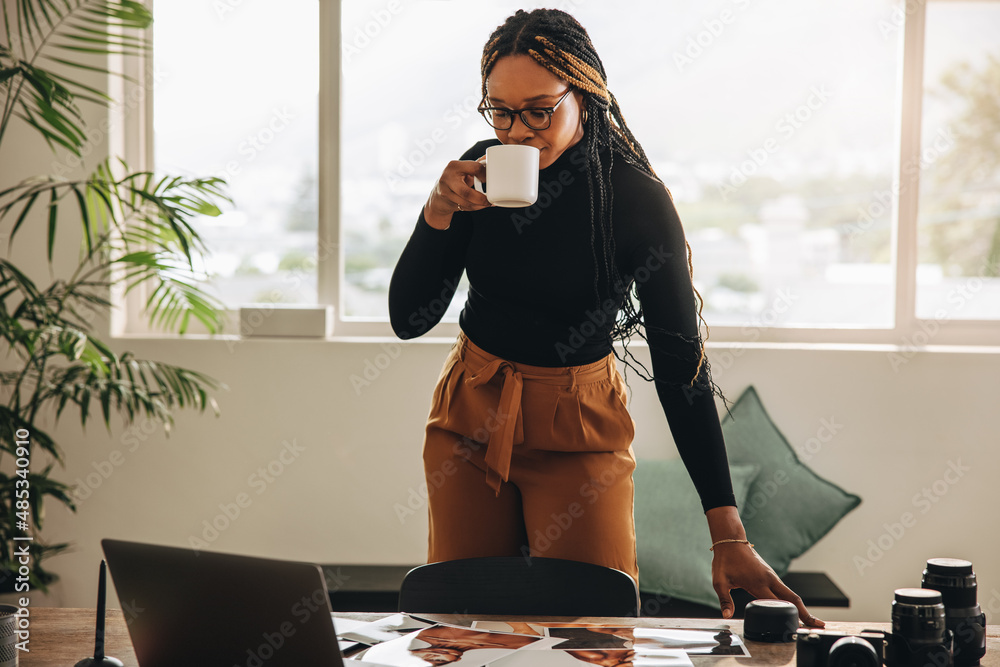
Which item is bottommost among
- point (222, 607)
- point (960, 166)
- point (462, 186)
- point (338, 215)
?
point (222, 607)

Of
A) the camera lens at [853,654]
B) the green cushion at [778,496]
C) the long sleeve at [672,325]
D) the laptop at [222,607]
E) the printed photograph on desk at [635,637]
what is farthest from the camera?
the green cushion at [778,496]

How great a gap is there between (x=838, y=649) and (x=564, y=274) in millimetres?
713

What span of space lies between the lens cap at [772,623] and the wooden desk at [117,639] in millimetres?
11

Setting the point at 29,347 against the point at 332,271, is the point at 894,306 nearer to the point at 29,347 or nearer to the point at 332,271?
the point at 332,271

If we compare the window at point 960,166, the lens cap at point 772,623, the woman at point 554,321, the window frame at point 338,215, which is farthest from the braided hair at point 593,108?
the window at point 960,166

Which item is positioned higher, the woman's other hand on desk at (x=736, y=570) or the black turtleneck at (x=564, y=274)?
the black turtleneck at (x=564, y=274)

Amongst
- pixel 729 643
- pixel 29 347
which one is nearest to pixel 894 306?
pixel 729 643

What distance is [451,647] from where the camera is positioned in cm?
98

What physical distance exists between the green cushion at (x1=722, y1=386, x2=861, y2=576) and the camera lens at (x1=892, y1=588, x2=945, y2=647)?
1.61 metres

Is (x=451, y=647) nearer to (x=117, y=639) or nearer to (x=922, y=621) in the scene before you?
(x=117, y=639)

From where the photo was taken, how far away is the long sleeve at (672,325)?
1259 mm

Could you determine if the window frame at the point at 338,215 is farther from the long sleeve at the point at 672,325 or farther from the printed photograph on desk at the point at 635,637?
the printed photograph on desk at the point at 635,637

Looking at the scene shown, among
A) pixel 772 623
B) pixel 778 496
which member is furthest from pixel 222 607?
pixel 778 496

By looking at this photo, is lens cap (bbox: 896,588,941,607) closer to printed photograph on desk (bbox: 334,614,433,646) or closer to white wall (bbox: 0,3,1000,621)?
printed photograph on desk (bbox: 334,614,433,646)
